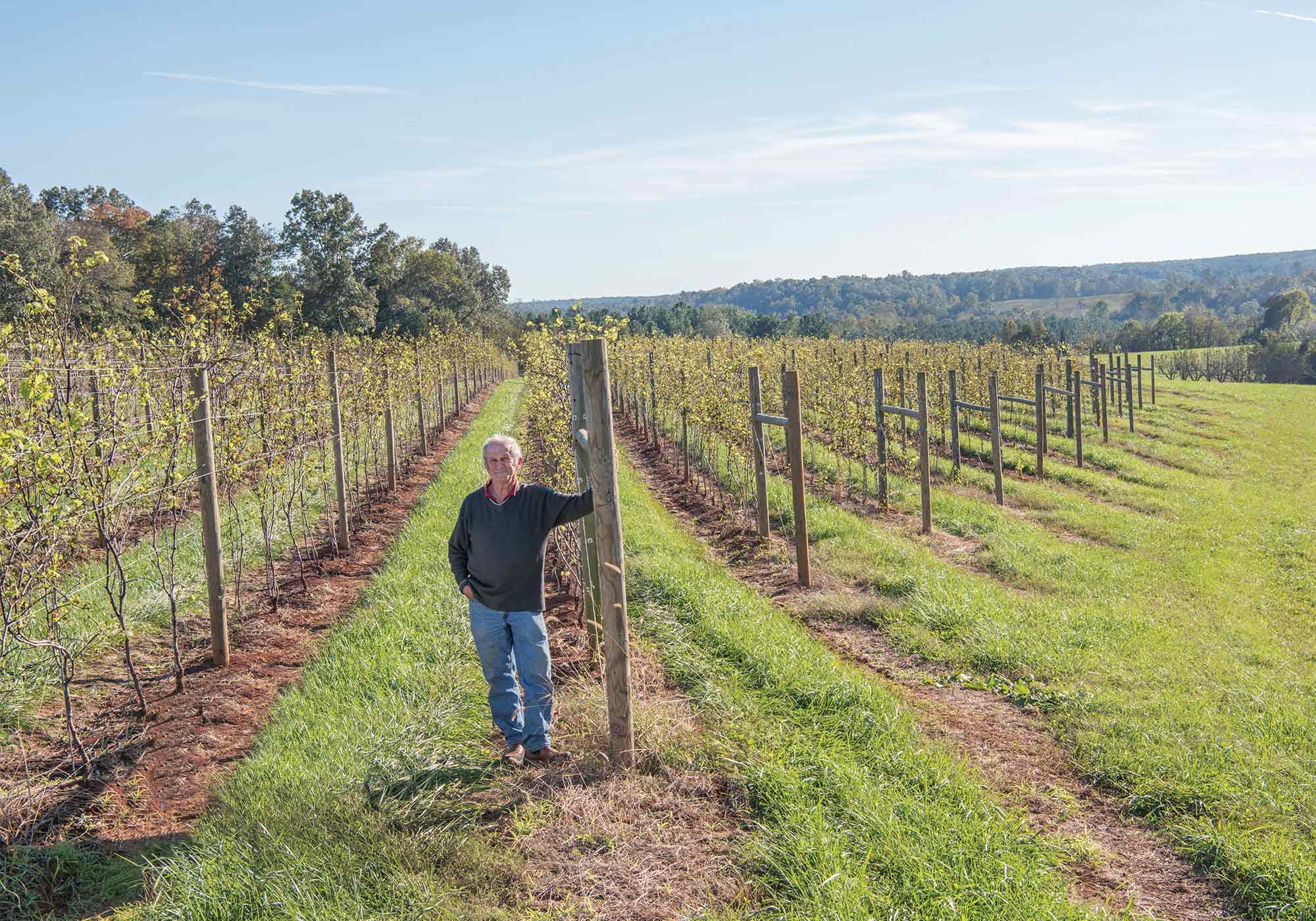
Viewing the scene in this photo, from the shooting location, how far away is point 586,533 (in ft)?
19.1

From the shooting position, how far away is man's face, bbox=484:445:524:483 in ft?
15.5

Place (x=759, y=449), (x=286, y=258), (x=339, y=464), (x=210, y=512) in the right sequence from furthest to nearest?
(x=286, y=258) → (x=339, y=464) → (x=759, y=449) → (x=210, y=512)

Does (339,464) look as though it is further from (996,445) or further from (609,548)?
(996,445)

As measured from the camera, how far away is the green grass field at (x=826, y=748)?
376cm

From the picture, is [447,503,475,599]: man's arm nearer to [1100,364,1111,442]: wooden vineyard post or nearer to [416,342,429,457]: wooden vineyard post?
[416,342,429,457]: wooden vineyard post

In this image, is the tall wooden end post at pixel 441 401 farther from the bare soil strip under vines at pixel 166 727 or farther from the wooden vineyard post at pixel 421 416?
the bare soil strip under vines at pixel 166 727

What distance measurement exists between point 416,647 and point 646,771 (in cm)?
264

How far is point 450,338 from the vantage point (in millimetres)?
30453

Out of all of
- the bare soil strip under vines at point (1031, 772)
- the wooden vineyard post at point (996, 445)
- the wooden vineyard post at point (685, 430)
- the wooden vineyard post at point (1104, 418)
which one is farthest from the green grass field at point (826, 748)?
the wooden vineyard post at point (1104, 418)

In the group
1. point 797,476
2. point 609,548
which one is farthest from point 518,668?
point 797,476

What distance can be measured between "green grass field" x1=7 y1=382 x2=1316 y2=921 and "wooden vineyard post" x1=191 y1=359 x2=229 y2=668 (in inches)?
34.9

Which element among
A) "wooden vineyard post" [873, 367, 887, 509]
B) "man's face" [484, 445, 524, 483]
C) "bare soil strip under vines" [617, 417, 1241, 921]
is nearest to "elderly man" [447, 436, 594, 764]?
"man's face" [484, 445, 524, 483]

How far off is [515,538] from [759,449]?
613cm

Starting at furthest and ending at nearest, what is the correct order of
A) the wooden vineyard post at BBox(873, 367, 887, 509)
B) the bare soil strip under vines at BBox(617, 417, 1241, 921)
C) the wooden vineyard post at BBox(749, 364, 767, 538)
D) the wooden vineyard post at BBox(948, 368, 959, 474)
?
1. the wooden vineyard post at BBox(948, 368, 959, 474)
2. the wooden vineyard post at BBox(873, 367, 887, 509)
3. the wooden vineyard post at BBox(749, 364, 767, 538)
4. the bare soil strip under vines at BBox(617, 417, 1241, 921)
